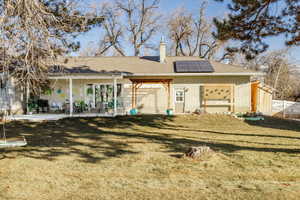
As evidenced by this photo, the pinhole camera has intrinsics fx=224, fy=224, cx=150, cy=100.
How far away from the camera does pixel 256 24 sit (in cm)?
858

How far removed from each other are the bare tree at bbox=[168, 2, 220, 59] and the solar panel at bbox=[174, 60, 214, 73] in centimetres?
1611

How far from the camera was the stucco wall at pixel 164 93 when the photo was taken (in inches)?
633

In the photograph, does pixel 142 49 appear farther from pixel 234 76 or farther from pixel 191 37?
pixel 234 76

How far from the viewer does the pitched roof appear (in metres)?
Result: 16.2

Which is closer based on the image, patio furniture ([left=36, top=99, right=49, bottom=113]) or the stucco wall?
patio furniture ([left=36, top=99, right=49, bottom=113])

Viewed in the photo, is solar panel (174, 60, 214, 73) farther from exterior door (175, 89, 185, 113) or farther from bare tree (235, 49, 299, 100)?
bare tree (235, 49, 299, 100)

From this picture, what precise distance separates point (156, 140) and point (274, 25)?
20.4 feet

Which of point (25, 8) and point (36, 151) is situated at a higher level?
point (25, 8)

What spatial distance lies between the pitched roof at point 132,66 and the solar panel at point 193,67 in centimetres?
44

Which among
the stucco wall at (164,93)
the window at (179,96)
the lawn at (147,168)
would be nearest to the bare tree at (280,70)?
the stucco wall at (164,93)

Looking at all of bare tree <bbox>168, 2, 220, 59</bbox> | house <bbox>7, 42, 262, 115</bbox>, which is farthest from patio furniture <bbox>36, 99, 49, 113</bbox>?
bare tree <bbox>168, 2, 220, 59</bbox>

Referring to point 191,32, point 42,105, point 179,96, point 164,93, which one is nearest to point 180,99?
point 179,96

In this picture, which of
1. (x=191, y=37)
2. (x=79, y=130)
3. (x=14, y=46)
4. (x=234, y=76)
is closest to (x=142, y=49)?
(x=191, y=37)

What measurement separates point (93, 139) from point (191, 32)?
91.8 feet
